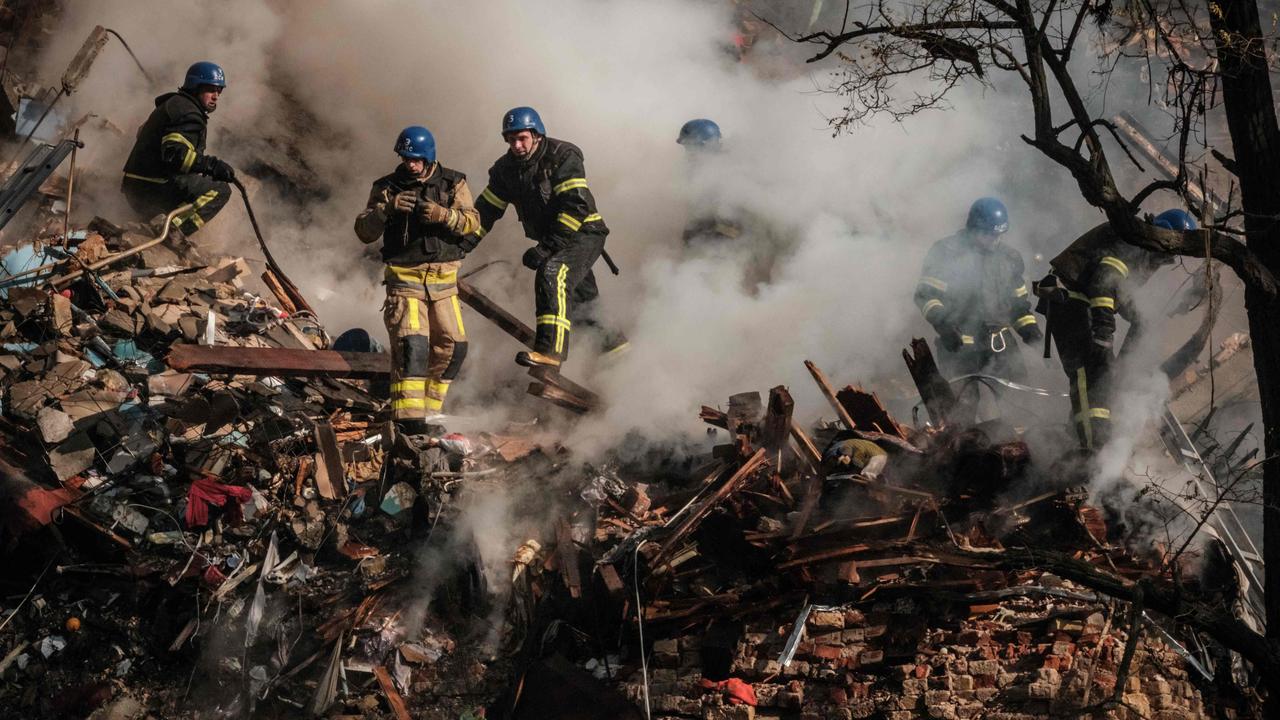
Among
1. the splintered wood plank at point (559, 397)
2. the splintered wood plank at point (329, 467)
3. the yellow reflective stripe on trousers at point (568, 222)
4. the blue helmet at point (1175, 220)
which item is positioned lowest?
the splintered wood plank at point (329, 467)

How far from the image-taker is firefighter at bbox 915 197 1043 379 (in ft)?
23.0

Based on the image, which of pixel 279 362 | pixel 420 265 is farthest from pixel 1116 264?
pixel 279 362

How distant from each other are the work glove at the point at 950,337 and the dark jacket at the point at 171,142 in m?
5.60

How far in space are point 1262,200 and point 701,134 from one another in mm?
5077

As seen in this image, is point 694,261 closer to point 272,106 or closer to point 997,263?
point 997,263

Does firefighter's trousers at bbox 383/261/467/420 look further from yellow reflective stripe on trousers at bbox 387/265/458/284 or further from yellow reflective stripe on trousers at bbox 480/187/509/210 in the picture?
yellow reflective stripe on trousers at bbox 480/187/509/210

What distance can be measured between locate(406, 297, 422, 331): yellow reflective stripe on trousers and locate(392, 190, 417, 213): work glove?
0.55m

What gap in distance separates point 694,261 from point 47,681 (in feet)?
16.9

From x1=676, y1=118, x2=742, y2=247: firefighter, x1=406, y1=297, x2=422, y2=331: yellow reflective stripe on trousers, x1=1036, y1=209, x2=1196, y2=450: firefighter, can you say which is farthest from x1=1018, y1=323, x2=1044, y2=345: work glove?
x1=406, y1=297, x2=422, y2=331: yellow reflective stripe on trousers

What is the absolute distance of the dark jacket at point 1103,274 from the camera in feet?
20.2

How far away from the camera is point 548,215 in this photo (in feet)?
22.6

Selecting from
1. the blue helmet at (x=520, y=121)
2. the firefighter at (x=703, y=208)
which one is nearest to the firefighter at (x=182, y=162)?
the blue helmet at (x=520, y=121)

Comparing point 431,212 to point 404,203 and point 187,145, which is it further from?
point 187,145

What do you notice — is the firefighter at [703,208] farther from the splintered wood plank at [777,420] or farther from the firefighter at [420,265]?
the splintered wood plank at [777,420]
